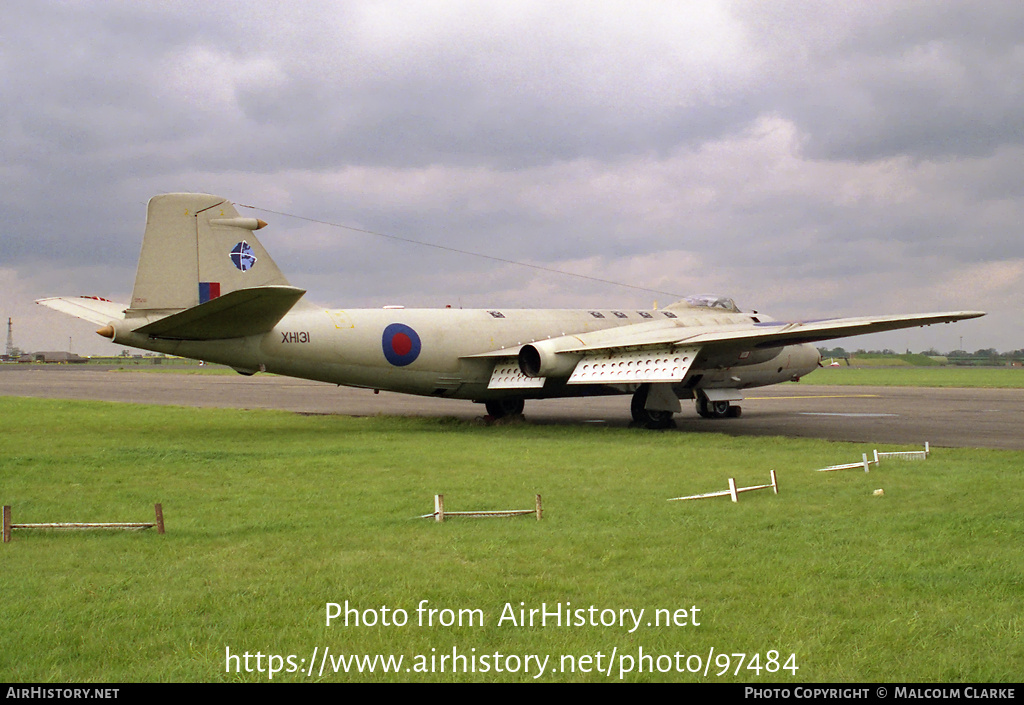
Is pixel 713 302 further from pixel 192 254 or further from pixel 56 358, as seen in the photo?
pixel 56 358

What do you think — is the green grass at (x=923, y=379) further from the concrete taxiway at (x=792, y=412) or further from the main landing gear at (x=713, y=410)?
the main landing gear at (x=713, y=410)

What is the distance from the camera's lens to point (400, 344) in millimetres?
20594

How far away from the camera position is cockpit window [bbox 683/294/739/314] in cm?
2631

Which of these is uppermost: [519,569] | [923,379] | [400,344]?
[400,344]

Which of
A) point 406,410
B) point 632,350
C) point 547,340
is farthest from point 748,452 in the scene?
point 406,410

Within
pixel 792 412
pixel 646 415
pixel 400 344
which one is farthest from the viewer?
pixel 792 412

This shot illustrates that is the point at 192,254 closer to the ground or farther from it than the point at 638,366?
farther from it

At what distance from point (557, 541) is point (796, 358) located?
65.3 ft

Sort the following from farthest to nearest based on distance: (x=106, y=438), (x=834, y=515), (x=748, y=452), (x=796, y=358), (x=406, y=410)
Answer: (x=406, y=410) < (x=796, y=358) < (x=106, y=438) < (x=748, y=452) < (x=834, y=515)
